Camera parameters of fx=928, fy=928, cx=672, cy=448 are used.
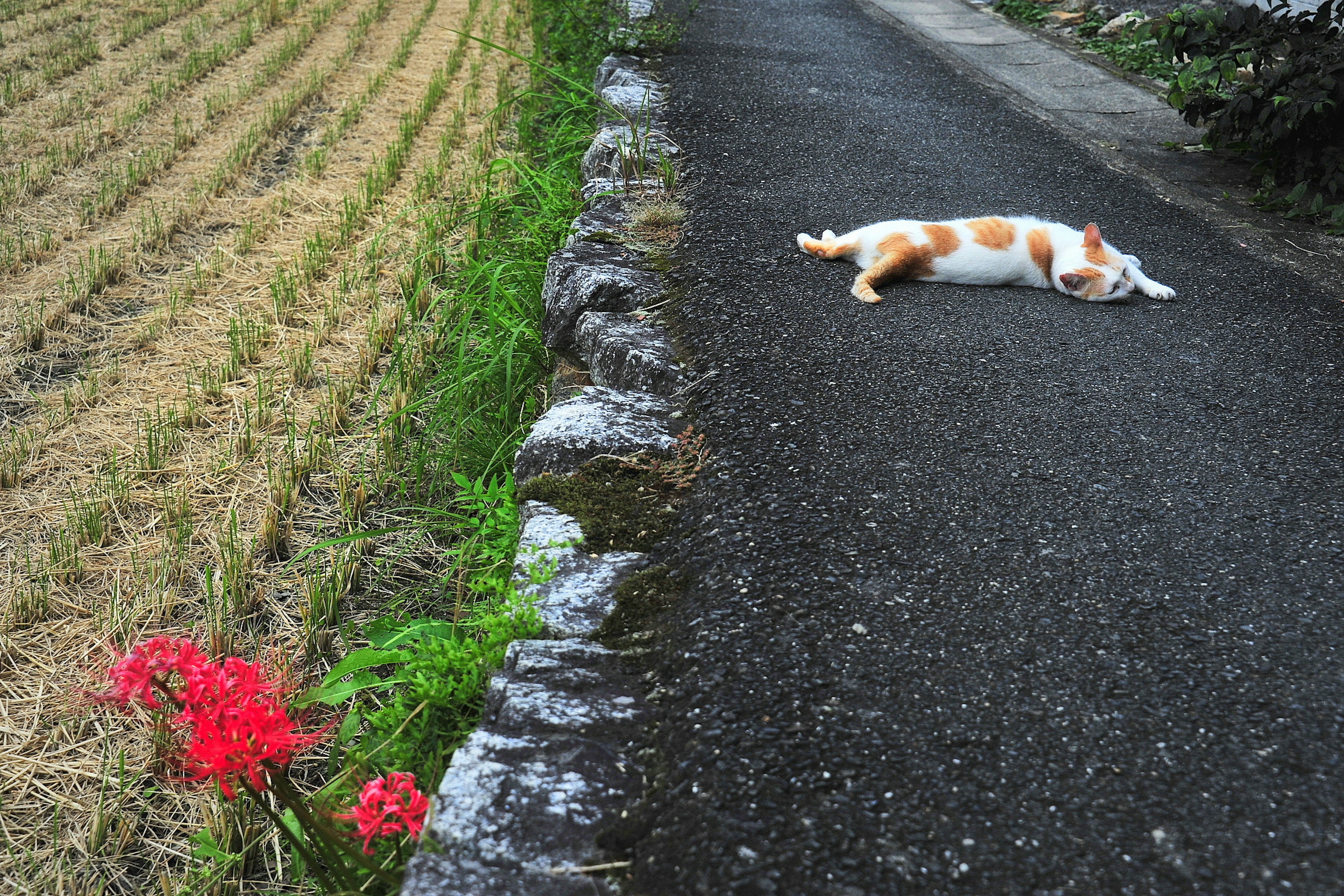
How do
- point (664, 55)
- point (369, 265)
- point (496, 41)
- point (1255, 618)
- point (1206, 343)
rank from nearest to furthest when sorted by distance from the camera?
point (1255, 618) < point (1206, 343) < point (369, 265) < point (664, 55) < point (496, 41)

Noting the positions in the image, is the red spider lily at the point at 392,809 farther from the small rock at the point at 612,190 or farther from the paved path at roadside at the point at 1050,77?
the paved path at roadside at the point at 1050,77

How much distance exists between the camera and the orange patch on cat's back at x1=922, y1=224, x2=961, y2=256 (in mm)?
2779

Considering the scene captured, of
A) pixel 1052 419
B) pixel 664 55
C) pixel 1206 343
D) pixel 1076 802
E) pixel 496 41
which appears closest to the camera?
pixel 1076 802

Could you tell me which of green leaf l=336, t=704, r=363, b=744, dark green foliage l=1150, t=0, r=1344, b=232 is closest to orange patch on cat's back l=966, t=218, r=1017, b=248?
dark green foliage l=1150, t=0, r=1344, b=232

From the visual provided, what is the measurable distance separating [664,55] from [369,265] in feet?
7.53

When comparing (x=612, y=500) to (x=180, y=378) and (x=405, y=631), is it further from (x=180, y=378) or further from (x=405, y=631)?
(x=180, y=378)

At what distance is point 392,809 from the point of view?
45.5 inches

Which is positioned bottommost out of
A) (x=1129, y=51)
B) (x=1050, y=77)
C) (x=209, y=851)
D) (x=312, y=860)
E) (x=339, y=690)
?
(x=209, y=851)

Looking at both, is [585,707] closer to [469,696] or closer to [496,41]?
[469,696]

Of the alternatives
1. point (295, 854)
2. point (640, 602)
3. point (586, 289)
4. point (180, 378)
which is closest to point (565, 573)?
point (640, 602)

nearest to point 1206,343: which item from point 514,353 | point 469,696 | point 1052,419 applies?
point 1052,419

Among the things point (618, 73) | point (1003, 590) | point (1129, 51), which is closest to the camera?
point (1003, 590)

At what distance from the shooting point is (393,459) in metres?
2.71

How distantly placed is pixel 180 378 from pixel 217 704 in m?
2.32
